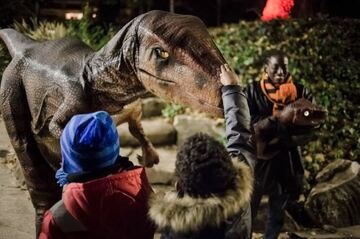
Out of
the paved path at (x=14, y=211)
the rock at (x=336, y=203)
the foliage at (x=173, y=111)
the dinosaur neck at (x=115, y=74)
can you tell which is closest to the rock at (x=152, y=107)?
the foliage at (x=173, y=111)

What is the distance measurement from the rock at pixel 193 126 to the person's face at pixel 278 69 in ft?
10.5

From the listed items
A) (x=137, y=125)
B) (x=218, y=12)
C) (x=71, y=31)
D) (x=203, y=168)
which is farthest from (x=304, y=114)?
(x=218, y=12)

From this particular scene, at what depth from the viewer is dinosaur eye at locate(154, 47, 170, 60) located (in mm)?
2246

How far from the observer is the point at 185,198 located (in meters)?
1.92

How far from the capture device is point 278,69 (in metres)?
3.96

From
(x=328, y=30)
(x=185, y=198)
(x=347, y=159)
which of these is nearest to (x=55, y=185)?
(x=185, y=198)

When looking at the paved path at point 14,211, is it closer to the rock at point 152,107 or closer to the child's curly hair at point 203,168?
the rock at point 152,107

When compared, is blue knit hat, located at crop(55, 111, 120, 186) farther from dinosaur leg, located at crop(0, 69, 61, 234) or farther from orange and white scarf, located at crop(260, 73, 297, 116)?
orange and white scarf, located at crop(260, 73, 297, 116)

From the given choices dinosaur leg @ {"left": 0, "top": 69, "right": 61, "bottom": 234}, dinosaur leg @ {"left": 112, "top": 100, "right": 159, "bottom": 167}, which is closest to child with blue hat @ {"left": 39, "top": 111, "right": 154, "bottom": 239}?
dinosaur leg @ {"left": 112, "top": 100, "right": 159, "bottom": 167}

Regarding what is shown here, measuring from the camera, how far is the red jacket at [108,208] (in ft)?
6.37

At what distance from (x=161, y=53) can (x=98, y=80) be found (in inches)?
19.7

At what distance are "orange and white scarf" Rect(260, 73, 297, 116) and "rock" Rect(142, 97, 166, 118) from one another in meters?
3.95

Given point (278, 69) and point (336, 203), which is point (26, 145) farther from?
point (336, 203)

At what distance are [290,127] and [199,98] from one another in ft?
6.29
